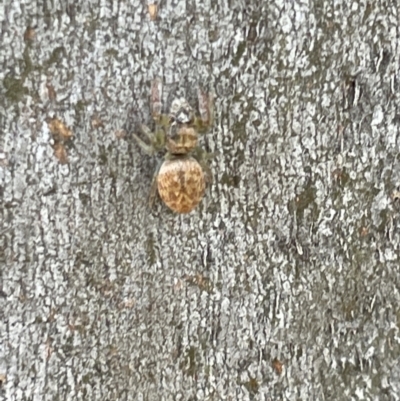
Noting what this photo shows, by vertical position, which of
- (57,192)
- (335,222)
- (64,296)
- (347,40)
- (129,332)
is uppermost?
(347,40)

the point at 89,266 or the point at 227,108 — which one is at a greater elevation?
the point at 227,108

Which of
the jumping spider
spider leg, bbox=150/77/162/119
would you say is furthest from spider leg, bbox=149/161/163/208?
spider leg, bbox=150/77/162/119

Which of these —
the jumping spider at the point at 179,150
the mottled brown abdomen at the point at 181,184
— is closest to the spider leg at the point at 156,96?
the jumping spider at the point at 179,150

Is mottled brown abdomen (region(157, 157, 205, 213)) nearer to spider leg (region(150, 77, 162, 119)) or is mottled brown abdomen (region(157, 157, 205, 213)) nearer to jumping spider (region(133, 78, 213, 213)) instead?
jumping spider (region(133, 78, 213, 213))

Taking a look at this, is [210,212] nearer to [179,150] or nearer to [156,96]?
[179,150]

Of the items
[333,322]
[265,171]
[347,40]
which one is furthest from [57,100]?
[333,322]

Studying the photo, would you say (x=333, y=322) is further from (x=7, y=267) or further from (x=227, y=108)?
(x=7, y=267)
